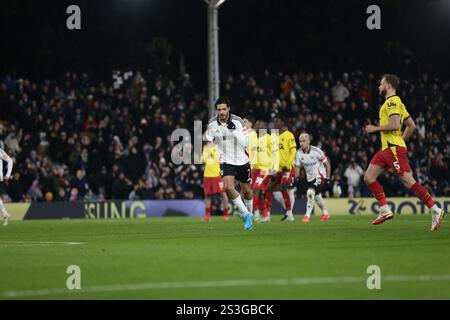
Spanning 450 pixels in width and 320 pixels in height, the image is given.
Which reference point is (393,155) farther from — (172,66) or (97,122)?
(172,66)

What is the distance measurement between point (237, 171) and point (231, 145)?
0.60 metres

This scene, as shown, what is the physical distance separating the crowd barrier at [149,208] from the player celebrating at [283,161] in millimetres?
8460

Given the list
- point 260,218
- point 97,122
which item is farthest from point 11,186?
point 260,218

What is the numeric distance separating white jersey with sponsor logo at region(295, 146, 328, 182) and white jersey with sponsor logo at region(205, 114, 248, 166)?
5801mm

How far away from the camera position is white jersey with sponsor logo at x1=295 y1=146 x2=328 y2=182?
989 inches

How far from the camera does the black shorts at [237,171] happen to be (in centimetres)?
1939

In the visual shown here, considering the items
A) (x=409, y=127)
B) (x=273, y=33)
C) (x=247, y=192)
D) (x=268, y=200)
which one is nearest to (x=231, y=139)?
(x=247, y=192)

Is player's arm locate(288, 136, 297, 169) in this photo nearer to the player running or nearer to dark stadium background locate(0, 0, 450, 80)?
the player running

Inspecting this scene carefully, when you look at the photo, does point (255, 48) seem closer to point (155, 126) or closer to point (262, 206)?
point (155, 126)

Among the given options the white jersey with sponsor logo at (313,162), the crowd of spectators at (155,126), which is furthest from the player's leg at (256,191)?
the crowd of spectators at (155,126)

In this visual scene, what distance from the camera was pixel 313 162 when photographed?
2514 cm

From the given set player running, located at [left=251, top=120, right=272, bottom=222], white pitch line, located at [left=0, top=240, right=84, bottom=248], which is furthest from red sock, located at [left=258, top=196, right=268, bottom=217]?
white pitch line, located at [left=0, top=240, right=84, bottom=248]

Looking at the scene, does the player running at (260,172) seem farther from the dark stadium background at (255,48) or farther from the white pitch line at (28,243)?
the dark stadium background at (255,48)
